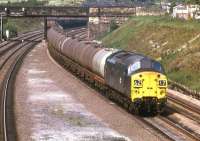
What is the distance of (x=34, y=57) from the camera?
8331 cm

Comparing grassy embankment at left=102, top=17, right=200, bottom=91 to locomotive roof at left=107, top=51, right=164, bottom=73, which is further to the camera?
grassy embankment at left=102, top=17, right=200, bottom=91

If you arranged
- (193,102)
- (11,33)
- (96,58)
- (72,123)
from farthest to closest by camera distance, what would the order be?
(11,33), (96,58), (193,102), (72,123)

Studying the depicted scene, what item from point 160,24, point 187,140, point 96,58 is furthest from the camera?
point 160,24

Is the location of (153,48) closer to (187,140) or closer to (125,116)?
(125,116)

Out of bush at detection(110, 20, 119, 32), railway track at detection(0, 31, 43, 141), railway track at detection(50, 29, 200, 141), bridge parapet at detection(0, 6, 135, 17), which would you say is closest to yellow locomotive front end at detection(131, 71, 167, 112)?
railway track at detection(50, 29, 200, 141)

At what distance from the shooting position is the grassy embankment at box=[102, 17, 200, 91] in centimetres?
4997

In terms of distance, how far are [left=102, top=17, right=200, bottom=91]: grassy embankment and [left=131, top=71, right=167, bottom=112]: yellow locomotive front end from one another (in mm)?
12560

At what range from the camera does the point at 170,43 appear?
6506 centimetres

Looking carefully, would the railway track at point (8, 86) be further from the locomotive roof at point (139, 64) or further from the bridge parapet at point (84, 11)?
the bridge parapet at point (84, 11)

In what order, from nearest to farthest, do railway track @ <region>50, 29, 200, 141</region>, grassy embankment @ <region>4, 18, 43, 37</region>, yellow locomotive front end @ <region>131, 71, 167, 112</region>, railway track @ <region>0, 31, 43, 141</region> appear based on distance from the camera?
railway track @ <region>50, 29, 200, 141</region>
railway track @ <region>0, 31, 43, 141</region>
yellow locomotive front end @ <region>131, 71, 167, 112</region>
grassy embankment @ <region>4, 18, 43, 37</region>

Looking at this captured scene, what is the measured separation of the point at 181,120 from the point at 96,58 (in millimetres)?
12738

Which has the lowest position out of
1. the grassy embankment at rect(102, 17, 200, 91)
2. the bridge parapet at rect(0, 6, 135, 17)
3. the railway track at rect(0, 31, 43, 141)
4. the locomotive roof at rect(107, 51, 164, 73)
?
the railway track at rect(0, 31, 43, 141)

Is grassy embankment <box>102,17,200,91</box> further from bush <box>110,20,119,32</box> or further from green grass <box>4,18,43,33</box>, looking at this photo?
green grass <box>4,18,43,33</box>

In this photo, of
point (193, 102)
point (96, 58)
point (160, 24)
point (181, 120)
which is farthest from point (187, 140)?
point (160, 24)
